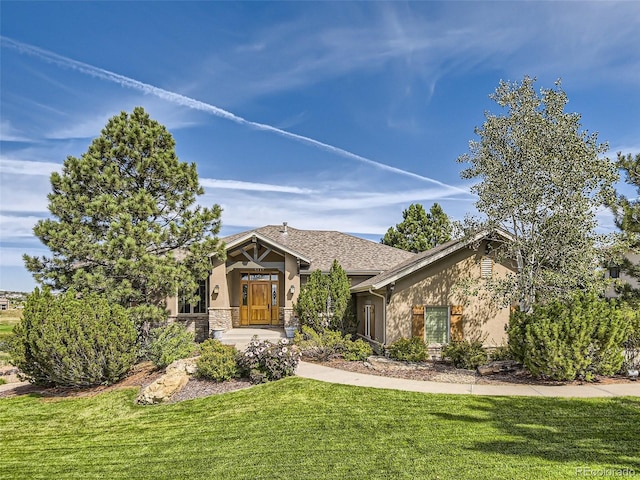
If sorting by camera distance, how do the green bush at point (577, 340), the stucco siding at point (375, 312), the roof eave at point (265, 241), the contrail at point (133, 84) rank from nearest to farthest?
the green bush at point (577, 340), the contrail at point (133, 84), the stucco siding at point (375, 312), the roof eave at point (265, 241)

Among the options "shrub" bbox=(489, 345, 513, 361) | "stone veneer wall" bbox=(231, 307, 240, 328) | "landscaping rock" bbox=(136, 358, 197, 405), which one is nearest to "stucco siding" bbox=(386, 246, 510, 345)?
"shrub" bbox=(489, 345, 513, 361)

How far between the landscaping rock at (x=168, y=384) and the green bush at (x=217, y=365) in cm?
44

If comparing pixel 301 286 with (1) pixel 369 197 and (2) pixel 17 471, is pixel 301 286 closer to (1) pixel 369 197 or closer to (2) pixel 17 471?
(1) pixel 369 197

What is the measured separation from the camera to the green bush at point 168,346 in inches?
518

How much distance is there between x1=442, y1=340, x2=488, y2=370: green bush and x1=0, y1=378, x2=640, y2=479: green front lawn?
3576 mm

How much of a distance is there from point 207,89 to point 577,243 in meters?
15.1

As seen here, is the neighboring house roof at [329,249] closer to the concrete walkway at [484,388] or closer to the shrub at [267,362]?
the shrub at [267,362]

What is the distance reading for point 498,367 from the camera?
1189 cm

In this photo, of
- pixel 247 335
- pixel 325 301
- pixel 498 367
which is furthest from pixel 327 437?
pixel 247 335

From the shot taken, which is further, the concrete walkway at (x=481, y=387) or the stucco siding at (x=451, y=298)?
the stucco siding at (x=451, y=298)

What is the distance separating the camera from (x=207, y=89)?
17.1 m

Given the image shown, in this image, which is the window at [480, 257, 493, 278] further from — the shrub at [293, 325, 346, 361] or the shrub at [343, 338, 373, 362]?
the shrub at [293, 325, 346, 361]

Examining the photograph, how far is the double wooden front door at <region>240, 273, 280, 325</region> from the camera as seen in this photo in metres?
20.9

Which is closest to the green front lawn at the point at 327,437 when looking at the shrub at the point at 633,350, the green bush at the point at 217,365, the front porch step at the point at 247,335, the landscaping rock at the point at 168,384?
the landscaping rock at the point at 168,384
